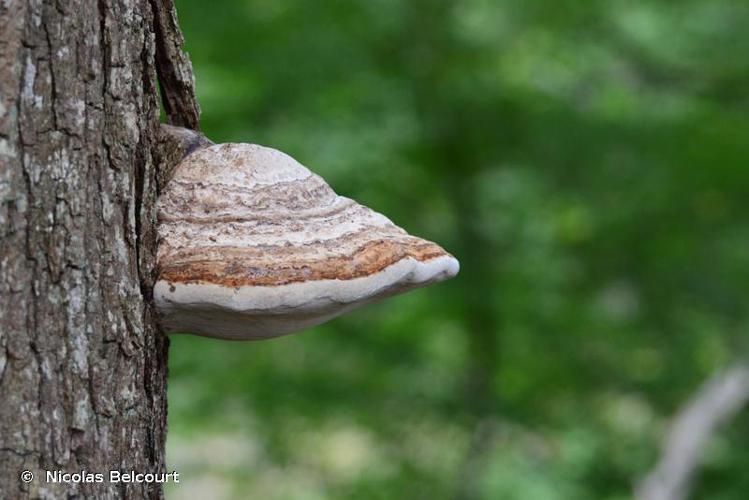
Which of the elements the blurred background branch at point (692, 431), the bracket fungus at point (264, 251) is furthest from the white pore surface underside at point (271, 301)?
the blurred background branch at point (692, 431)

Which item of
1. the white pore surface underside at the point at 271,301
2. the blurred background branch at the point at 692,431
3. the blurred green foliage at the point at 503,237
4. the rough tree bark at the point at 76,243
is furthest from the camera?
the blurred background branch at the point at 692,431

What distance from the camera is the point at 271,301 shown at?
5.46ft

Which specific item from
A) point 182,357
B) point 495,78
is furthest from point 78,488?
point 495,78

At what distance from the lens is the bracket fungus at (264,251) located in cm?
168

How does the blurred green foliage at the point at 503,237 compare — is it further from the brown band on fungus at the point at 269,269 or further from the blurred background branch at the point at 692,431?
the brown band on fungus at the point at 269,269

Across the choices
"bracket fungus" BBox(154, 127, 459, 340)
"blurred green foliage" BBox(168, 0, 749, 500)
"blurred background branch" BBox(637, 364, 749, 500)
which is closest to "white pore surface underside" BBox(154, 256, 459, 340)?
"bracket fungus" BBox(154, 127, 459, 340)

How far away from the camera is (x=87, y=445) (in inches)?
64.6

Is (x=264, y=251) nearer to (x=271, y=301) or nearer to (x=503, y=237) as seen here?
(x=271, y=301)

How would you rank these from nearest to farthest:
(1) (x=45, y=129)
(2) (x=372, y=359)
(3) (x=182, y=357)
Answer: (1) (x=45, y=129)
(3) (x=182, y=357)
(2) (x=372, y=359)

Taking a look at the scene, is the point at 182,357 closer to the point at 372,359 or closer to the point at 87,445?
the point at 372,359

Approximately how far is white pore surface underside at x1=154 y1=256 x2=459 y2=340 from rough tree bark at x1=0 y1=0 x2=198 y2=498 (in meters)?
0.07

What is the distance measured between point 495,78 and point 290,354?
2.50m

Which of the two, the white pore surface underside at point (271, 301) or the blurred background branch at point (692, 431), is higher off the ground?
the white pore surface underside at point (271, 301)

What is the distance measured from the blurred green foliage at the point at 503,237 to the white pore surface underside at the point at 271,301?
3869mm
